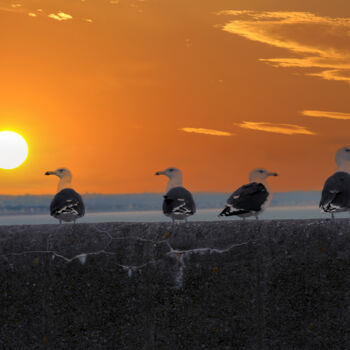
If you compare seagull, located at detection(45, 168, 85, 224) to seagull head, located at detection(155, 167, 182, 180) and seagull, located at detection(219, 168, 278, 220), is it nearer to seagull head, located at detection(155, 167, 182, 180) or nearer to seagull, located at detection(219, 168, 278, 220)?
seagull head, located at detection(155, 167, 182, 180)

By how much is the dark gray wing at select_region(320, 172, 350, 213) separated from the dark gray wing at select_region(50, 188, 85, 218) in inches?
114

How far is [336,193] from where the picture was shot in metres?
6.43

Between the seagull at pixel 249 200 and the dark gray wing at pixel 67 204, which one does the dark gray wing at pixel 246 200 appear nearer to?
the seagull at pixel 249 200

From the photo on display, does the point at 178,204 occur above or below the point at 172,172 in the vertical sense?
below

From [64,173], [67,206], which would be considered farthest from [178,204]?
[64,173]

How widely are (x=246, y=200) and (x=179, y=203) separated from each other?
0.86 m

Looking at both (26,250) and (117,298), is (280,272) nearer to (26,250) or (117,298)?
(117,298)

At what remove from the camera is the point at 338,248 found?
5.49 m

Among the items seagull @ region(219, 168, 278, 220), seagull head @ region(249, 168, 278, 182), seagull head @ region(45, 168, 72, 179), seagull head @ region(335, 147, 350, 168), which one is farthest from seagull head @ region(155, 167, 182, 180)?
seagull head @ region(335, 147, 350, 168)

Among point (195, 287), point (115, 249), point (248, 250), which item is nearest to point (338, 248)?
point (248, 250)

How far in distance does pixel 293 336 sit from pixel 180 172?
3.80 meters

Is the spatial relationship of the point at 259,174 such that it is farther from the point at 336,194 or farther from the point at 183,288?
the point at 183,288

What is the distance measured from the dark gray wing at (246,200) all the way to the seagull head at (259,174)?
431 millimetres

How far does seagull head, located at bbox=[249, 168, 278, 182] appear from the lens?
817cm
